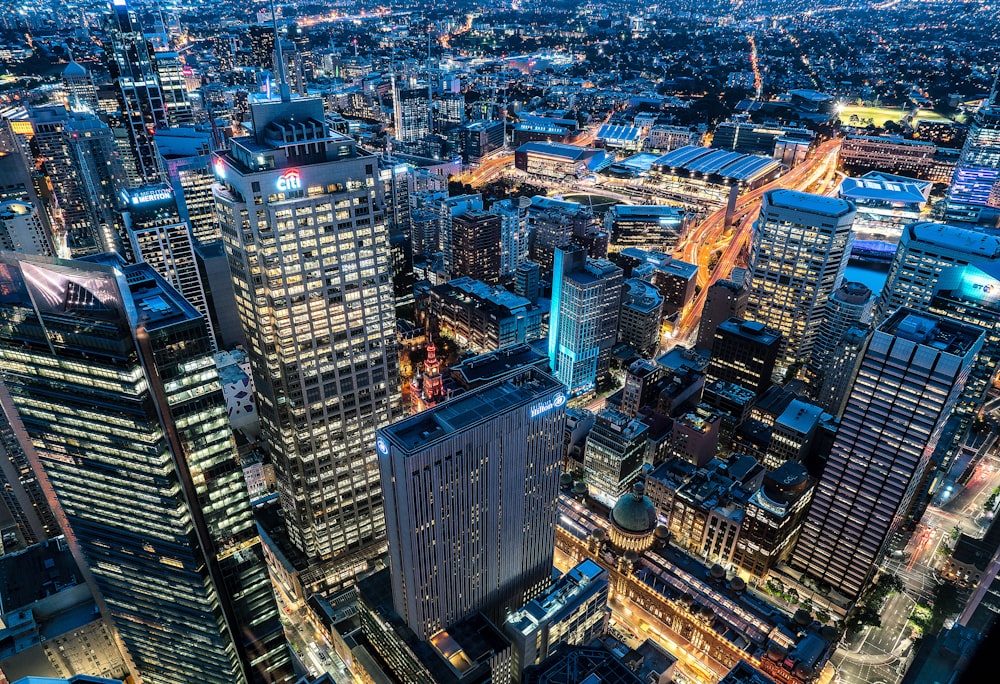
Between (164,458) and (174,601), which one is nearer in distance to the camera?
(164,458)

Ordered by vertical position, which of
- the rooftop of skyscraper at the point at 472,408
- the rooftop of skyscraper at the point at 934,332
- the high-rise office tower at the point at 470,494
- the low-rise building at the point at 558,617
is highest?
the rooftop of skyscraper at the point at 934,332

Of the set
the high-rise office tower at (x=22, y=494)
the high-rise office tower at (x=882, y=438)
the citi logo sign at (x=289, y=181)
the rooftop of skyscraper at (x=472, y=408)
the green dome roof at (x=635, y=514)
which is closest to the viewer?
the rooftop of skyscraper at (x=472, y=408)

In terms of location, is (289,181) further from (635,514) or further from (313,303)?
(635,514)

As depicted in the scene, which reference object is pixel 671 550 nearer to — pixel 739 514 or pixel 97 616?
pixel 739 514

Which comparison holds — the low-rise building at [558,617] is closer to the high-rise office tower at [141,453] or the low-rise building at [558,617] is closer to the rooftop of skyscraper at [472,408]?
the rooftop of skyscraper at [472,408]

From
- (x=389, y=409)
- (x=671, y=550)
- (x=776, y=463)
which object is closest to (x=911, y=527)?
(x=776, y=463)

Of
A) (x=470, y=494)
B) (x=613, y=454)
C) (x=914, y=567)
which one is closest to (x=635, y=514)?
(x=613, y=454)

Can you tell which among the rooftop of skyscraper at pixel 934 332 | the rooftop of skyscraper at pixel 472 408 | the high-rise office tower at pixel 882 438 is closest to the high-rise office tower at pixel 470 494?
the rooftop of skyscraper at pixel 472 408
